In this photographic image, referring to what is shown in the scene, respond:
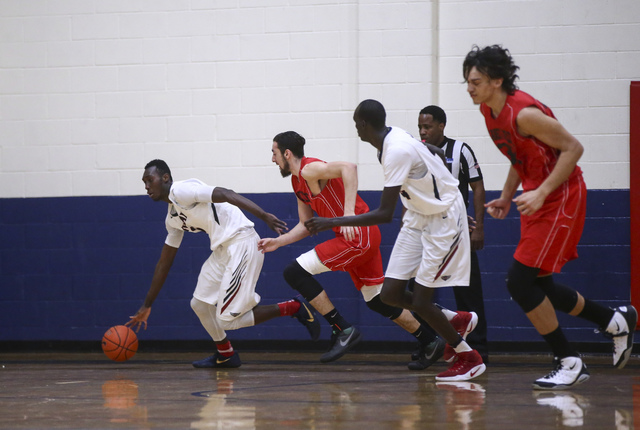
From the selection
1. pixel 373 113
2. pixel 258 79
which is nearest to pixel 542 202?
pixel 373 113

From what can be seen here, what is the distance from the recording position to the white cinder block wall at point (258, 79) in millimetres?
6699

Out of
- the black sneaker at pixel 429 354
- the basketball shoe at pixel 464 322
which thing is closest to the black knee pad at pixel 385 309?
the black sneaker at pixel 429 354

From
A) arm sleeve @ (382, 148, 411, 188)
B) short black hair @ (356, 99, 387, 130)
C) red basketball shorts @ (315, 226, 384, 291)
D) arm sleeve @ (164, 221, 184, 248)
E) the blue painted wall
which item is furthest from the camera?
the blue painted wall

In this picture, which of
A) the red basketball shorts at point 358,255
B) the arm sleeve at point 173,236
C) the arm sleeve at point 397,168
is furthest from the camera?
the arm sleeve at point 173,236

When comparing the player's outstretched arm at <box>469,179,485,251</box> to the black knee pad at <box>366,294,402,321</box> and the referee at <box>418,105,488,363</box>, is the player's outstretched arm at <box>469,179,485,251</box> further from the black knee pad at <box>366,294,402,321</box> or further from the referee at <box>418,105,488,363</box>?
the black knee pad at <box>366,294,402,321</box>

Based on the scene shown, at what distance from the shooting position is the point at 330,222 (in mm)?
4395

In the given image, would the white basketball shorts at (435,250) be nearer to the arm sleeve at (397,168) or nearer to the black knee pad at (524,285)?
the arm sleeve at (397,168)

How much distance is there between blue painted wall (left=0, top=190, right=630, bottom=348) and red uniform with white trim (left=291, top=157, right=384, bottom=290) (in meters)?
1.41

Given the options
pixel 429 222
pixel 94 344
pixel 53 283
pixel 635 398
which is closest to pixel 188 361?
pixel 94 344

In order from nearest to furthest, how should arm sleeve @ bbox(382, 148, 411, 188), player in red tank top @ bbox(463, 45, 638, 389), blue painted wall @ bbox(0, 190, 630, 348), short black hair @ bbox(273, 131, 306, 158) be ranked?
player in red tank top @ bbox(463, 45, 638, 389) → arm sleeve @ bbox(382, 148, 411, 188) → short black hair @ bbox(273, 131, 306, 158) → blue painted wall @ bbox(0, 190, 630, 348)

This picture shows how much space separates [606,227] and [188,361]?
364 cm

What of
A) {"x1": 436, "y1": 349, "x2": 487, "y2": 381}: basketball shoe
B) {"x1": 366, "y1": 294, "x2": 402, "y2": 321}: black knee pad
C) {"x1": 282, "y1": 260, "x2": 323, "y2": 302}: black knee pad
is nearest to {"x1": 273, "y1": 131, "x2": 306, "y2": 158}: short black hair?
{"x1": 282, "y1": 260, "x2": 323, "y2": 302}: black knee pad

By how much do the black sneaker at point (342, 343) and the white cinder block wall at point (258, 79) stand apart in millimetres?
1817

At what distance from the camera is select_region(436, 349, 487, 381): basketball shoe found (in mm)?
4699
